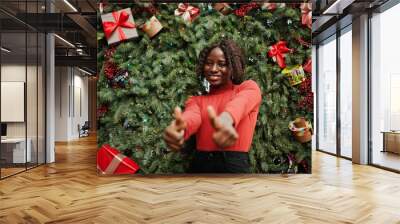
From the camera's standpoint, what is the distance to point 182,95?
6703mm

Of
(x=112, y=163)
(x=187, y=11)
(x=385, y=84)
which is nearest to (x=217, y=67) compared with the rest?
(x=187, y=11)

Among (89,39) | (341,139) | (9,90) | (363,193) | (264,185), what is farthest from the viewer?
(89,39)

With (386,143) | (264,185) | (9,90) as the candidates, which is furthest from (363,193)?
(9,90)

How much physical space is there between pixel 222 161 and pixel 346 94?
610 cm

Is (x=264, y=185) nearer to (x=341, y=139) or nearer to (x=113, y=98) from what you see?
(x=113, y=98)

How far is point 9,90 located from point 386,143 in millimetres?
8048

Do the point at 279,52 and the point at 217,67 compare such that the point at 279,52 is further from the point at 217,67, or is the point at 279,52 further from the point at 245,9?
the point at 217,67

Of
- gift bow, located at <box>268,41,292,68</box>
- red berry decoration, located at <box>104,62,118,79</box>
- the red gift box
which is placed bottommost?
the red gift box

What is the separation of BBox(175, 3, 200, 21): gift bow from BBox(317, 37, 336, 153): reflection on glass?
19.7 feet

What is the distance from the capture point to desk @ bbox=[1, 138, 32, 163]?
25.0 feet

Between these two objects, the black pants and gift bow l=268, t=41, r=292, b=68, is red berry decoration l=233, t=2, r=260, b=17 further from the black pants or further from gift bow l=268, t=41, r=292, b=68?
the black pants

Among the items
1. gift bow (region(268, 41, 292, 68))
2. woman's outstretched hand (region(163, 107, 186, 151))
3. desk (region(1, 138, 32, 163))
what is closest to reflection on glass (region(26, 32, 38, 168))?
desk (region(1, 138, 32, 163))

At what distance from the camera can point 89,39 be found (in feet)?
48.6

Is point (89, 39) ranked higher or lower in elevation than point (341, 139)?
higher
